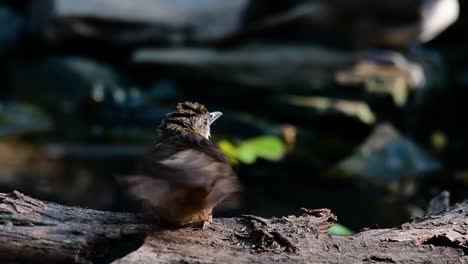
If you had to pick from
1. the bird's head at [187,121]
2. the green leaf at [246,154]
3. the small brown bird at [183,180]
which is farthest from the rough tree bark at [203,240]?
the green leaf at [246,154]

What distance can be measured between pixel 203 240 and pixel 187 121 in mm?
598

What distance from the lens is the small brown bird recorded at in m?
2.42

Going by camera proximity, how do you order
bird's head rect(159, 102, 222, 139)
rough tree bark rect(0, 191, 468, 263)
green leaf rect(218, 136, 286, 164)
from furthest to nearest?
green leaf rect(218, 136, 286, 164)
bird's head rect(159, 102, 222, 139)
rough tree bark rect(0, 191, 468, 263)

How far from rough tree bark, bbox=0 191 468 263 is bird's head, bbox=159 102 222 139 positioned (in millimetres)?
393

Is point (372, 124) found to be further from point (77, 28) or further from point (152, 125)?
point (77, 28)

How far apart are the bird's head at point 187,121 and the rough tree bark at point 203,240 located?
15.5 inches

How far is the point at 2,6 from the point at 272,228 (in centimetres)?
971

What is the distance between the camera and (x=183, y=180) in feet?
7.83

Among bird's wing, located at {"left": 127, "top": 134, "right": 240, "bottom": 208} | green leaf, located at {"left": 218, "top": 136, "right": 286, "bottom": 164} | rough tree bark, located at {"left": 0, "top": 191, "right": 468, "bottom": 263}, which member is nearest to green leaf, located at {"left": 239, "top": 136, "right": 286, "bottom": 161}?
green leaf, located at {"left": 218, "top": 136, "right": 286, "bottom": 164}

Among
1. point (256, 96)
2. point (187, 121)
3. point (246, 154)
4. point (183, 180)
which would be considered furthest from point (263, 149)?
point (183, 180)

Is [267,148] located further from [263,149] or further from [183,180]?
[183,180]

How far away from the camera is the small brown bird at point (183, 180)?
2.42 meters

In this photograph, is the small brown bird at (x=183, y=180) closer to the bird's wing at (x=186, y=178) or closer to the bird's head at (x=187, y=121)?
the bird's wing at (x=186, y=178)

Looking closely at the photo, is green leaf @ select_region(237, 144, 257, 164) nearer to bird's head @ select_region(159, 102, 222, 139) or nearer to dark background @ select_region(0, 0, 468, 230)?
dark background @ select_region(0, 0, 468, 230)
